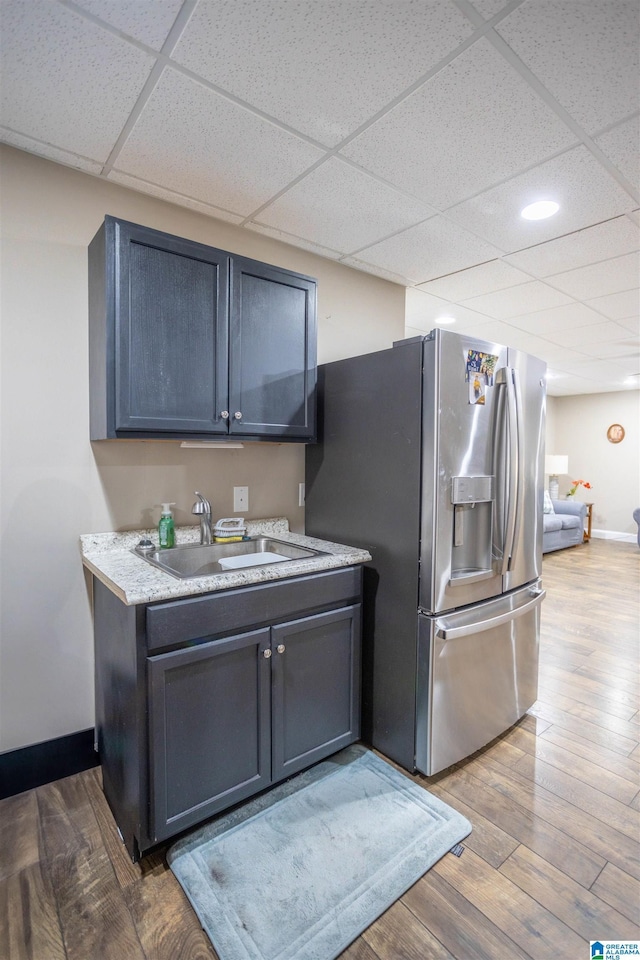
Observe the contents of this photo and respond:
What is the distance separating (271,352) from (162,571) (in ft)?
3.46

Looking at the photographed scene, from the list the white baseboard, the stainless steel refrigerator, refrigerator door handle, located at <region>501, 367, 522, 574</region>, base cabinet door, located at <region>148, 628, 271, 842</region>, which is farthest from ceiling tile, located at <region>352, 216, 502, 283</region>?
the white baseboard

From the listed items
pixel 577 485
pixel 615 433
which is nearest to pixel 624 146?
pixel 615 433

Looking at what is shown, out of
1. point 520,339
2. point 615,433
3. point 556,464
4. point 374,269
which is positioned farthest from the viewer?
point 615,433

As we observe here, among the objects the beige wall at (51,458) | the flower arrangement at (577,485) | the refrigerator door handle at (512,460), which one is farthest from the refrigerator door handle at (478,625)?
the flower arrangement at (577,485)

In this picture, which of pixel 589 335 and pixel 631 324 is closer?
pixel 631 324

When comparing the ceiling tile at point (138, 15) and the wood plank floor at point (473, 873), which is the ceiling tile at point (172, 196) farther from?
the wood plank floor at point (473, 873)

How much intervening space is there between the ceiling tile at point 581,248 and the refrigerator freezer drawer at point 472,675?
72.3 inches

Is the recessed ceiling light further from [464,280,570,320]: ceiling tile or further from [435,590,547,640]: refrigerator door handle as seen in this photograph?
[435,590,547,640]: refrigerator door handle

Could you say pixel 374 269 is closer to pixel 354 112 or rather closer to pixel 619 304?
pixel 354 112

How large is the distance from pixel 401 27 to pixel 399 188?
2.56 feet

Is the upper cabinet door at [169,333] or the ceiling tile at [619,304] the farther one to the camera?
the ceiling tile at [619,304]

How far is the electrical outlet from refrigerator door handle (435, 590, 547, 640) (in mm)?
1119

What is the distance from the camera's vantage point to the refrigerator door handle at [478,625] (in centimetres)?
189

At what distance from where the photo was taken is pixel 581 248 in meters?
2.62
